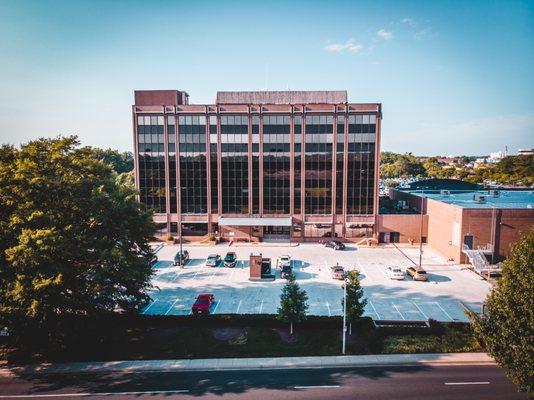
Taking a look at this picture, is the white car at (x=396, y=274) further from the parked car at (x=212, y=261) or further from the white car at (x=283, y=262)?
the parked car at (x=212, y=261)

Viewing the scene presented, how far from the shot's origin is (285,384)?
884 inches

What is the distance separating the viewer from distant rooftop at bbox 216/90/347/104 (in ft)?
221

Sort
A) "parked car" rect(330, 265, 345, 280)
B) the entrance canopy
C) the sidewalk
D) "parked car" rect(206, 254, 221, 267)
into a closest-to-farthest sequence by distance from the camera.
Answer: the sidewalk → "parked car" rect(330, 265, 345, 280) → "parked car" rect(206, 254, 221, 267) → the entrance canopy

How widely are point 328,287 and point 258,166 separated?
2915cm

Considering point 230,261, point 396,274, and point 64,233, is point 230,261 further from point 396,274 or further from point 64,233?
point 64,233

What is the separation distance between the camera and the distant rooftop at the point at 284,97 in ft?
221

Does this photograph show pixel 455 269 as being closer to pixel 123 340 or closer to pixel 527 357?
pixel 527 357

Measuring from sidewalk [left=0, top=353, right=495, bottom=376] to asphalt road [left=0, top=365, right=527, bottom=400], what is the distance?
52 centimetres

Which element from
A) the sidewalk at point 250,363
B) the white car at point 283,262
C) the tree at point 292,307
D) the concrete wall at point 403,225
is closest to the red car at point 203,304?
the sidewalk at point 250,363

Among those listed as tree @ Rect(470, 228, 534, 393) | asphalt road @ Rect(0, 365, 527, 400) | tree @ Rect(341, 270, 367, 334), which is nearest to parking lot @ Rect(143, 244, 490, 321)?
tree @ Rect(341, 270, 367, 334)

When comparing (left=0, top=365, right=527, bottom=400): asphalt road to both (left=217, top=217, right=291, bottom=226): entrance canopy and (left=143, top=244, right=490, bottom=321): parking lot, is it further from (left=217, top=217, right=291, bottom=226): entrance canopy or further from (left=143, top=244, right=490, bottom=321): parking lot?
(left=217, top=217, right=291, bottom=226): entrance canopy

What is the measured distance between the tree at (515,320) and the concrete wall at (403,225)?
1659 inches

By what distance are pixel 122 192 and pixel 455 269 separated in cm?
4229

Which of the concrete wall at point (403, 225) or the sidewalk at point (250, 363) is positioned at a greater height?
the concrete wall at point (403, 225)
